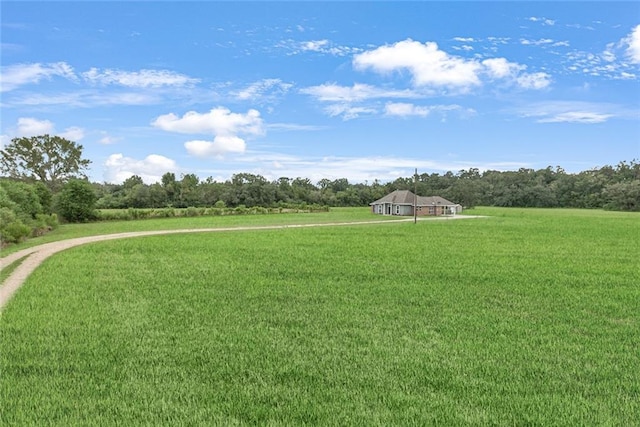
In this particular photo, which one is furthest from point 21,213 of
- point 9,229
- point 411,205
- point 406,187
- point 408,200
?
point 406,187

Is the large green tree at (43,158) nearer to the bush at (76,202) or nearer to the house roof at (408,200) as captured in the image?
the bush at (76,202)

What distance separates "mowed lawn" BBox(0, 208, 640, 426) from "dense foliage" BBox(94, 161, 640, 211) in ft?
169

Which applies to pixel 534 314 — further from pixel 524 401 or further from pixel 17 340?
pixel 17 340

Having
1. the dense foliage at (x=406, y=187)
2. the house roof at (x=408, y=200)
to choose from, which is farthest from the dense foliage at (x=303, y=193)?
the house roof at (x=408, y=200)

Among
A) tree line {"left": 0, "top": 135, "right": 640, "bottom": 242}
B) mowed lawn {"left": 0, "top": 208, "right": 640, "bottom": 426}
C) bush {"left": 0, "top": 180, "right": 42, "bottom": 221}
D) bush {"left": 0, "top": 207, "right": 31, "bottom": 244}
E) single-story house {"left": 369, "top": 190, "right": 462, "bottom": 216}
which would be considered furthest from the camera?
single-story house {"left": 369, "top": 190, "right": 462, "bottom": 216}

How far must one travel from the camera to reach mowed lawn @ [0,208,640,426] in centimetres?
362

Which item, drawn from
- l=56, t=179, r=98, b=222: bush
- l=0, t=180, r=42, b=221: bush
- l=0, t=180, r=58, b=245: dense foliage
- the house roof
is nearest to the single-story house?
the house roof

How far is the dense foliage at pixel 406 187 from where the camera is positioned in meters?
66.6

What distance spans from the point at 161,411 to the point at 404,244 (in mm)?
15241

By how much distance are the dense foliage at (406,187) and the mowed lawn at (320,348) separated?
51.6 m

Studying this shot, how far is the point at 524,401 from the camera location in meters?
3.77

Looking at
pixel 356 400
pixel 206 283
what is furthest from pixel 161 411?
pixel 206 283

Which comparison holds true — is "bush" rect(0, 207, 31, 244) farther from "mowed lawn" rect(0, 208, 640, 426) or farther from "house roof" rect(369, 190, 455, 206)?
"house roof" rect(369, 190, 455, 206)

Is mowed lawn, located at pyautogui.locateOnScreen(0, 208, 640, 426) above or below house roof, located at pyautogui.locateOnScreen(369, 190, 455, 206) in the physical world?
below
